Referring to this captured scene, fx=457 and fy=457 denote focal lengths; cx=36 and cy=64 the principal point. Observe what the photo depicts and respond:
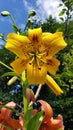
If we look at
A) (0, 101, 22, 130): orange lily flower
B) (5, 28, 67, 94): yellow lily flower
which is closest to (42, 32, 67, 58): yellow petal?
(5, 28, 67, 94): yellow lily flower

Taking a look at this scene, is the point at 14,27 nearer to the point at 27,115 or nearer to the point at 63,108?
the point at 27,115

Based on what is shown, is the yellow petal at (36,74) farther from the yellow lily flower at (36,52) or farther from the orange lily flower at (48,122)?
the orange lily flower at (48,122)

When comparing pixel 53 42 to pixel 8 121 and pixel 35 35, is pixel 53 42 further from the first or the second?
pixel 8 121

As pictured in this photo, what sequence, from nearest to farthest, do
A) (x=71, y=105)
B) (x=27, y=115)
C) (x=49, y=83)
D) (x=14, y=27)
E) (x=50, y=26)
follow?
(x=49, y=83) → (x=27, y=115) → (x=14, y=27) → (x=71, y=105) → (x=50, y=26)

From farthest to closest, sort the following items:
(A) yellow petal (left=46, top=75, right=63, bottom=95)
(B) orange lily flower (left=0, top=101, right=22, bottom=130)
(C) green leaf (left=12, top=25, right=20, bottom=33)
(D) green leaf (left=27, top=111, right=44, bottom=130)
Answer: (C) green leaf (left=12, top=25, right=20, bottom=33) → (B) orange lily flower (left=0, top=101, right=22, bottom=130) → (D) green leaf (left=27, top=111, right=44, bottom=130) → (A) yellow petal (left=46, top=75, right=63, bottom=95)

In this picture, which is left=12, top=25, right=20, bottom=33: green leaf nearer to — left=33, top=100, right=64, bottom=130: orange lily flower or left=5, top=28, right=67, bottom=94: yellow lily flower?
left=5, top=28, right=67, bottom=94: yellow lily flower

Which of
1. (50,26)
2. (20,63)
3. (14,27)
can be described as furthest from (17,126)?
(50,26)

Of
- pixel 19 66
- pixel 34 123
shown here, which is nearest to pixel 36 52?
pixel 19 66
